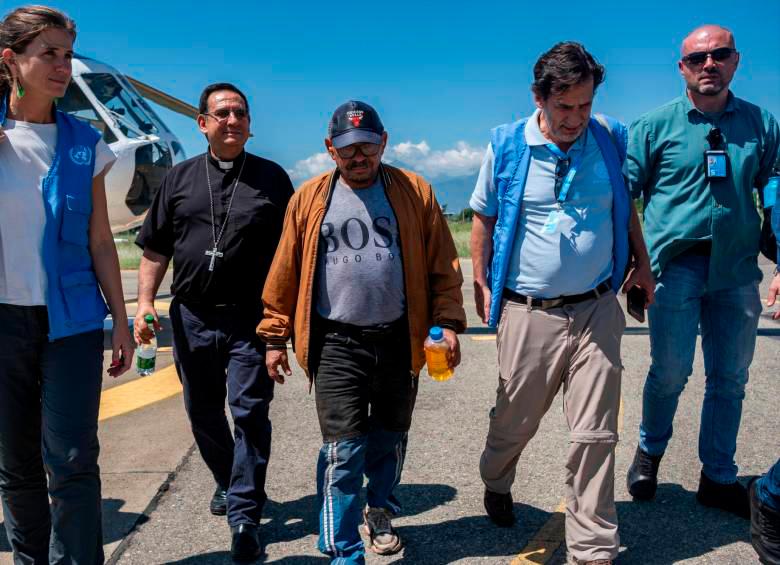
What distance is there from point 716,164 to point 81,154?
2.90m

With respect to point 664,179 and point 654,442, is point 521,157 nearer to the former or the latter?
point 664,179

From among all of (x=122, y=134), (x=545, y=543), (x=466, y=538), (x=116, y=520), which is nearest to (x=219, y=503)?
(x=116, y=520)

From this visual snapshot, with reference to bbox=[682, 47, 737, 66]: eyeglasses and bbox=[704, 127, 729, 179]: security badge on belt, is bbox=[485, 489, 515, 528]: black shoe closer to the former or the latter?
bbox=[704, 127, 729, 179]: security badge on belt

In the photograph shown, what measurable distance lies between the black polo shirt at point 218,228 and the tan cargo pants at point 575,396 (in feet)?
4.06

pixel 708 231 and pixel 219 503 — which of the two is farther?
pixel 219 503

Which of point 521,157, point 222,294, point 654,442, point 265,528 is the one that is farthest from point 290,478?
point 521,157

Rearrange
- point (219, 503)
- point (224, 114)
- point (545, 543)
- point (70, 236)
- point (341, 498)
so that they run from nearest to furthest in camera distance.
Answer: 1. point (70, 236)
2. point (341, 498)
3. point (545, 543)
4. point (224, 114)
5. point (219, 503)

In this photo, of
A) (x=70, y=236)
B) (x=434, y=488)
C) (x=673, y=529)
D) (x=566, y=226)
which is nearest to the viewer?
(x=70, y=236)

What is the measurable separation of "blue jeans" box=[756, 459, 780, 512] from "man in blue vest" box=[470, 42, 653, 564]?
0.65 m

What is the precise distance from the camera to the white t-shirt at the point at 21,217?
2.93m

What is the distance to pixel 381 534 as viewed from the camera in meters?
3.71

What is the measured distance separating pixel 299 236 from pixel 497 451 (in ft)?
4.50

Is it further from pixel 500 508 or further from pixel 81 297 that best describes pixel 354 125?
pixel 500 508

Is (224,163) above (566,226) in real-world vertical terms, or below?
above
